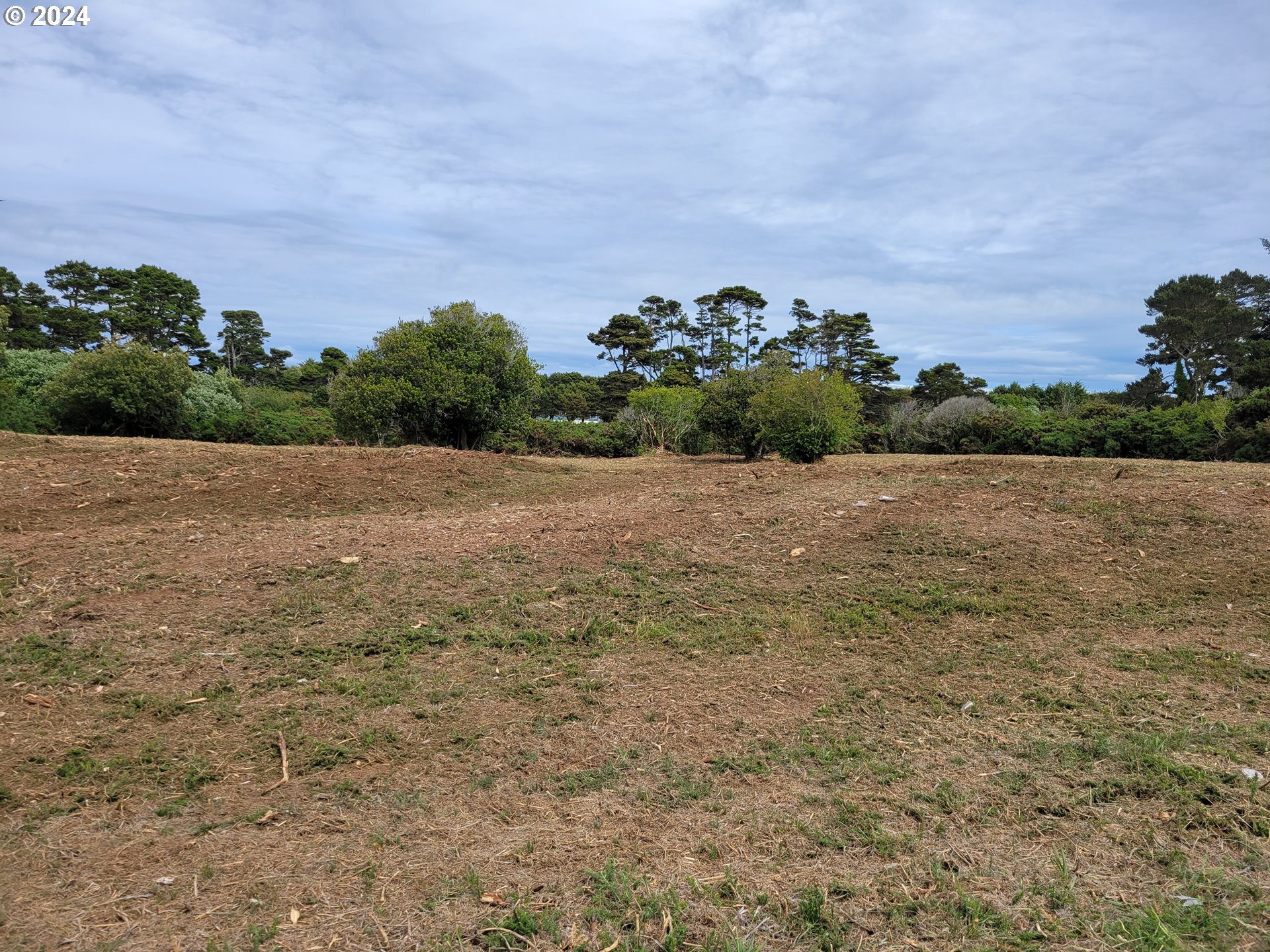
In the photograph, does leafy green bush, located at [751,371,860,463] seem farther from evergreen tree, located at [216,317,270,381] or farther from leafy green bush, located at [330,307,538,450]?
evergreen tree, located at [216,317,270,381]

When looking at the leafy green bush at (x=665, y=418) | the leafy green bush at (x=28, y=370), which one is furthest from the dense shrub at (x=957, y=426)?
the leafy green bush at (x=28, y=370)

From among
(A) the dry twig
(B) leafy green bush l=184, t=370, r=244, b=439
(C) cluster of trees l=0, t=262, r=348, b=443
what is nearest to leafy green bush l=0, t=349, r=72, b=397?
(C) cluster of trees l=0, t=262, r=348, b=443

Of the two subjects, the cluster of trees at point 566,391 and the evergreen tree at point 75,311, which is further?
the evergreen tree at point 75,311

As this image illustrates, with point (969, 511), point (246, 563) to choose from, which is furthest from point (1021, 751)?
point (246, 563)

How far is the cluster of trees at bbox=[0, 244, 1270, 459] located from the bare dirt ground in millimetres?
8598

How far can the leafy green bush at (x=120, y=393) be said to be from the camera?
15.9 meters

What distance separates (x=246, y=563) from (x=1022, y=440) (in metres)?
22.6

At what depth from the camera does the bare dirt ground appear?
229 centimetres

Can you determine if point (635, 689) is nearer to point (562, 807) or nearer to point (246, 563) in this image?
point (562, 807)

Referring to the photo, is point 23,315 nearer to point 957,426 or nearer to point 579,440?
point 579,440

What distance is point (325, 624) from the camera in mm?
4766

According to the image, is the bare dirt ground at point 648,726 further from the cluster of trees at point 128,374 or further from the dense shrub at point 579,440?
the dense shrub at point 579,440

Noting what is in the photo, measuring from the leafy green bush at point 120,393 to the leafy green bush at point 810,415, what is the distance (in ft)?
48.4

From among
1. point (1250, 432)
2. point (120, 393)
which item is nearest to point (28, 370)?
point (120, 393)
